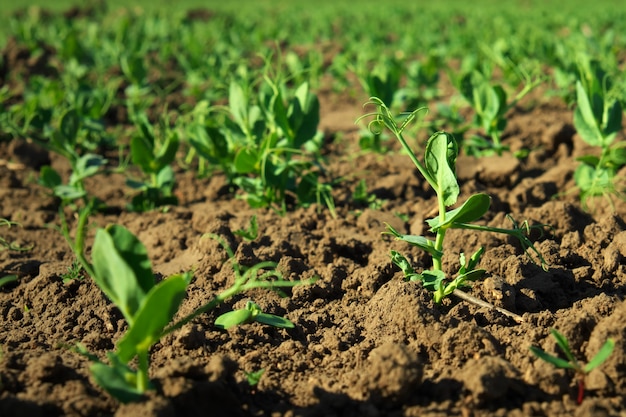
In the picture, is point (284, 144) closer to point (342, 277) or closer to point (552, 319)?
point (342, 277)

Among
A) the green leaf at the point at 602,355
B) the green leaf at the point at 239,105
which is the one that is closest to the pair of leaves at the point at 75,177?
the green leaf at the point at 239,105

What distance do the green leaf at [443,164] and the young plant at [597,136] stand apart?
134cm

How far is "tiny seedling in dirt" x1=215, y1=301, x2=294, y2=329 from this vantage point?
2289 mm

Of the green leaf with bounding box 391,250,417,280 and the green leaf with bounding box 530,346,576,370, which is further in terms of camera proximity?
the green leaf with bounding box 391,250,417,280

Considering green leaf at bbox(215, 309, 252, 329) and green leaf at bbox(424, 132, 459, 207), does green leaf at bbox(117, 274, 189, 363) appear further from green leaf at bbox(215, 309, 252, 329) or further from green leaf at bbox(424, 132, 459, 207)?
green leaf at bbox(424, 132, 459, 207)

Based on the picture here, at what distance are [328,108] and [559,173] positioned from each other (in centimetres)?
289

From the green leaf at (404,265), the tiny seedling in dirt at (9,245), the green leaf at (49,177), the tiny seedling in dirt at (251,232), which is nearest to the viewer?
the green leaf at (404,265)

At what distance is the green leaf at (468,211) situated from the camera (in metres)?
2.17

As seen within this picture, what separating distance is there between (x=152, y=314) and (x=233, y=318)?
0.59 m

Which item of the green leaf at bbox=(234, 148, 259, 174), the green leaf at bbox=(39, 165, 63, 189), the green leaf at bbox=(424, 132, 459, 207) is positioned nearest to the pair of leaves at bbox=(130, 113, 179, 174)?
the green leaf at bbox=(234, 148, 259, 174)

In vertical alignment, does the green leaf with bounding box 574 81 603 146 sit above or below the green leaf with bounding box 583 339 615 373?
above

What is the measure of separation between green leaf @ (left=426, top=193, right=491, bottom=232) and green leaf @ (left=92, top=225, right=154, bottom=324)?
95 cm

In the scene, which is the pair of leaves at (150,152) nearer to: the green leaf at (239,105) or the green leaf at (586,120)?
the green leaf at (239,105)

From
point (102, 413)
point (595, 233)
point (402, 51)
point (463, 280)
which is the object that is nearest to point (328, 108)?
point (402, 51)
